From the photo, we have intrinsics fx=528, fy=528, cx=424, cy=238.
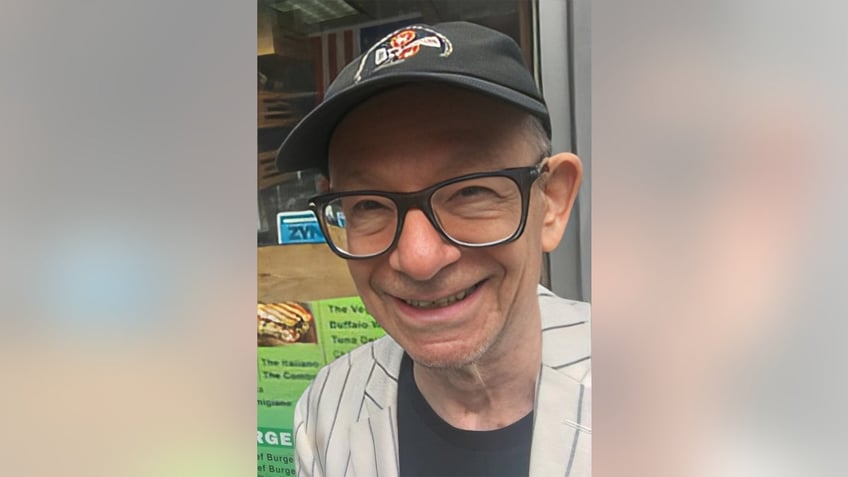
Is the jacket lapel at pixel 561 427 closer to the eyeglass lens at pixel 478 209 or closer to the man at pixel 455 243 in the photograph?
the man at pixel 455 243

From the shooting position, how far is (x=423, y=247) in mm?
622

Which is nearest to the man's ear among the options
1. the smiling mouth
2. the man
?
the man

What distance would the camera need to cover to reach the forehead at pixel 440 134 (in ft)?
2.02

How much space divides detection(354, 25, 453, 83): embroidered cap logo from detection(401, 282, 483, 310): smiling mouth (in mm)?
277

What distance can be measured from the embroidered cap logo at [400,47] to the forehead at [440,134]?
0.04 meters

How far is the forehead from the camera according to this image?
617mm

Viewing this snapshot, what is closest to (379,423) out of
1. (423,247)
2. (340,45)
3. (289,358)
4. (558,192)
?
(289,358)

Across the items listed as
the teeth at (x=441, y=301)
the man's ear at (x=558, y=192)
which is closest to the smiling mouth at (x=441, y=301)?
the teeth at (x=441, y=301)

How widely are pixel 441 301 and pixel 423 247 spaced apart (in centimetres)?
7

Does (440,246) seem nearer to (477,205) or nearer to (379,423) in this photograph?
(477,205)

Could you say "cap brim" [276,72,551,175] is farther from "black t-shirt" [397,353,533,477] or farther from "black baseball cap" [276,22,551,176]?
"black t-shirt" [397,353,533,477]
